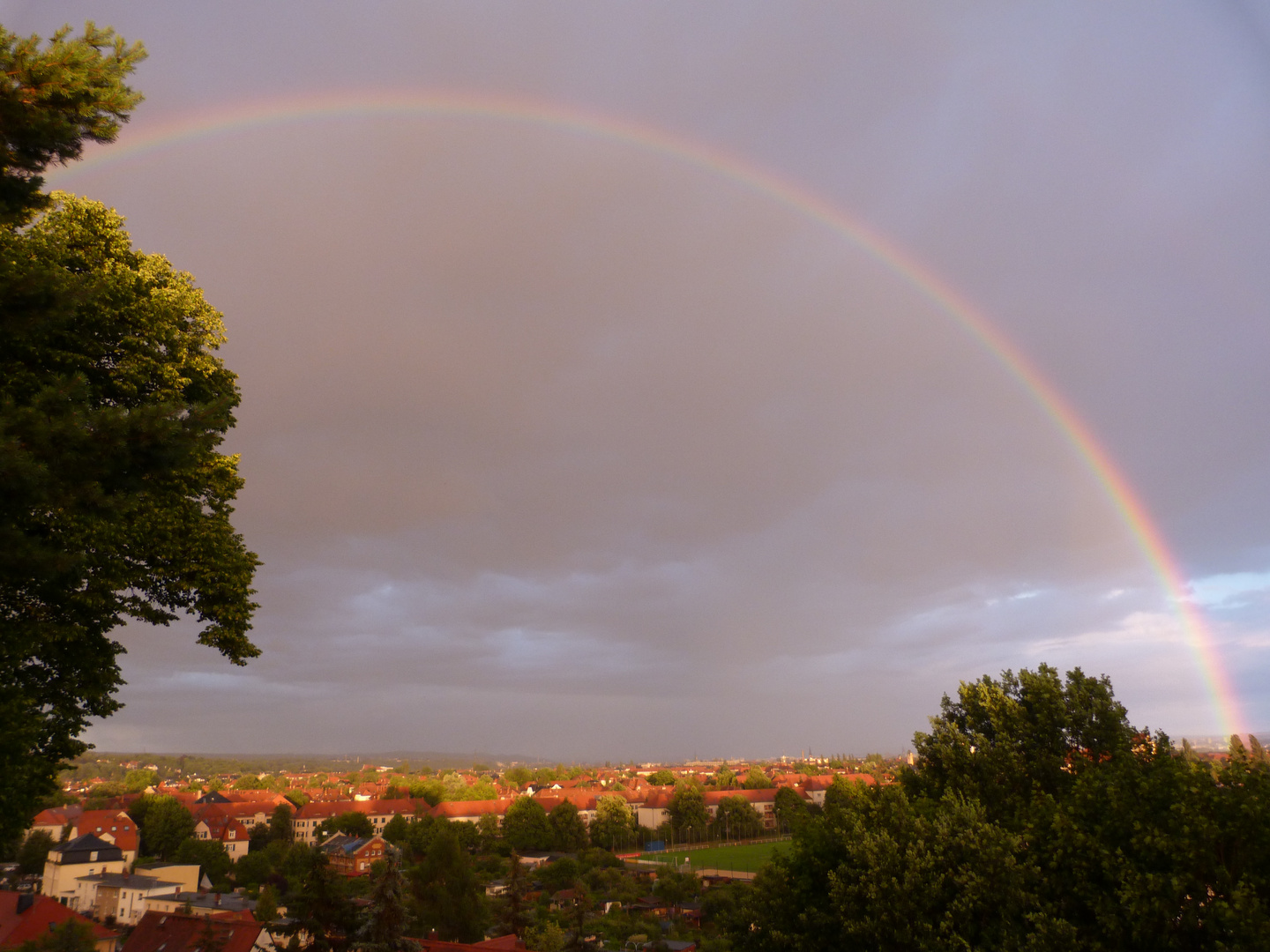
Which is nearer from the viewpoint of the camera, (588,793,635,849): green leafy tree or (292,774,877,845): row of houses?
(588,793,635,849): green leafy tree

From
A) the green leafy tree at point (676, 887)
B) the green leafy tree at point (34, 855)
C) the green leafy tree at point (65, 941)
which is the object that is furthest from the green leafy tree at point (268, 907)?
the green leafy tree at point (34, 855)

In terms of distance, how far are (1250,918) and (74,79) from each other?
785 inches

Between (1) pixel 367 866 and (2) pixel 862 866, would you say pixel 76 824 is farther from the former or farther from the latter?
(2) pixel 862 866

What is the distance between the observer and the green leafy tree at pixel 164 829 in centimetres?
8388

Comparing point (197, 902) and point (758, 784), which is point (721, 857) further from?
point (758, 784)

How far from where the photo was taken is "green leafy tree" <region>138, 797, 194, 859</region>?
83.9 m

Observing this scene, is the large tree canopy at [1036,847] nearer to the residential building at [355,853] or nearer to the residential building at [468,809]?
the residential building at [355,853]

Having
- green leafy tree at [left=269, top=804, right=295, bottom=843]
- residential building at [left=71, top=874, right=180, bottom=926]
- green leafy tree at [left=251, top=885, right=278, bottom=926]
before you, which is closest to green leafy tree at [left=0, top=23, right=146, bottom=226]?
green leafy tree at [left=251, top=885, right=278, bottom=926]

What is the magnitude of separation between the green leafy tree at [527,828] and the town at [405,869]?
0.19 meters

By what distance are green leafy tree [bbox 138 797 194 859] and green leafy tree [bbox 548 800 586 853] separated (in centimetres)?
4175

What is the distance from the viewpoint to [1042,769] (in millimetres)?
17406

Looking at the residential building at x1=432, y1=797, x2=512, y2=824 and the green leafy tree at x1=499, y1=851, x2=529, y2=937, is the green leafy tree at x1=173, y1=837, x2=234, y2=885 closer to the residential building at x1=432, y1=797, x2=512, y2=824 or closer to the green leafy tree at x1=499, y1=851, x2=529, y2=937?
the residential building at x1=432, y1=797, x2=512, y2=824

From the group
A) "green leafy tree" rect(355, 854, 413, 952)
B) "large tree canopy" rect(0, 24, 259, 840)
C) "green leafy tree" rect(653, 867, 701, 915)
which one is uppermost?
"large tree canopy" rect(0, 24, 259, 840)

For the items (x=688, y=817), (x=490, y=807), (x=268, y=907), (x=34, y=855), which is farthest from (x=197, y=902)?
(x=490, y=807)
